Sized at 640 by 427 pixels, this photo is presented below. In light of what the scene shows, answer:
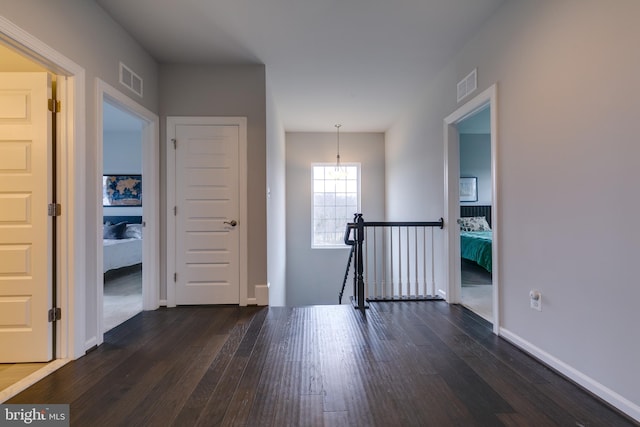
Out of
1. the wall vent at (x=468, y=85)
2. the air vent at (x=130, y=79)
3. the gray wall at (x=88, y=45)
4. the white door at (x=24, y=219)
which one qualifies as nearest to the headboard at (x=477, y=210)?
the wall vent at (x=468, y=85)

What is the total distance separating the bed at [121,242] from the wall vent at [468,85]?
533cm

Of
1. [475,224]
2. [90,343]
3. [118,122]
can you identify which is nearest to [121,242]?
[118,122]

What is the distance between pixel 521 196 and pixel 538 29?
1.12m

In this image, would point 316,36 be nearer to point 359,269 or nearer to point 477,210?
point 359,269

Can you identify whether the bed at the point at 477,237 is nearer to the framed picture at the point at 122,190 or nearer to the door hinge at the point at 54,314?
the door hinge at the point at 54,314

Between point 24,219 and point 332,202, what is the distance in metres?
4.72

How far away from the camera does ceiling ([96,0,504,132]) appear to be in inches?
89.2

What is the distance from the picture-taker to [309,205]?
5930 millimetres

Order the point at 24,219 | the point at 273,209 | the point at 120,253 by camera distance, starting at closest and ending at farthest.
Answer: the point at 24,219
the point at 273,209
the point at 120,253

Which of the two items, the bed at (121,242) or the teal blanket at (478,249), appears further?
the bed at (121,242)

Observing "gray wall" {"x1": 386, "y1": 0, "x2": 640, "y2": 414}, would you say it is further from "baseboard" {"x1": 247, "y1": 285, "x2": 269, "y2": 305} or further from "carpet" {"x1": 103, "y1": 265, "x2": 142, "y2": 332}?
"carpet" {"x1": 103, "y1": 265, "x2": 142, "y2": 332}

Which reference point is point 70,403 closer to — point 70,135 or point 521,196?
point 70,135

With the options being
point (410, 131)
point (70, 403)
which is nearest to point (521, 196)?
point (410, 131)

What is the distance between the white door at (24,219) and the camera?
192 centimetres
